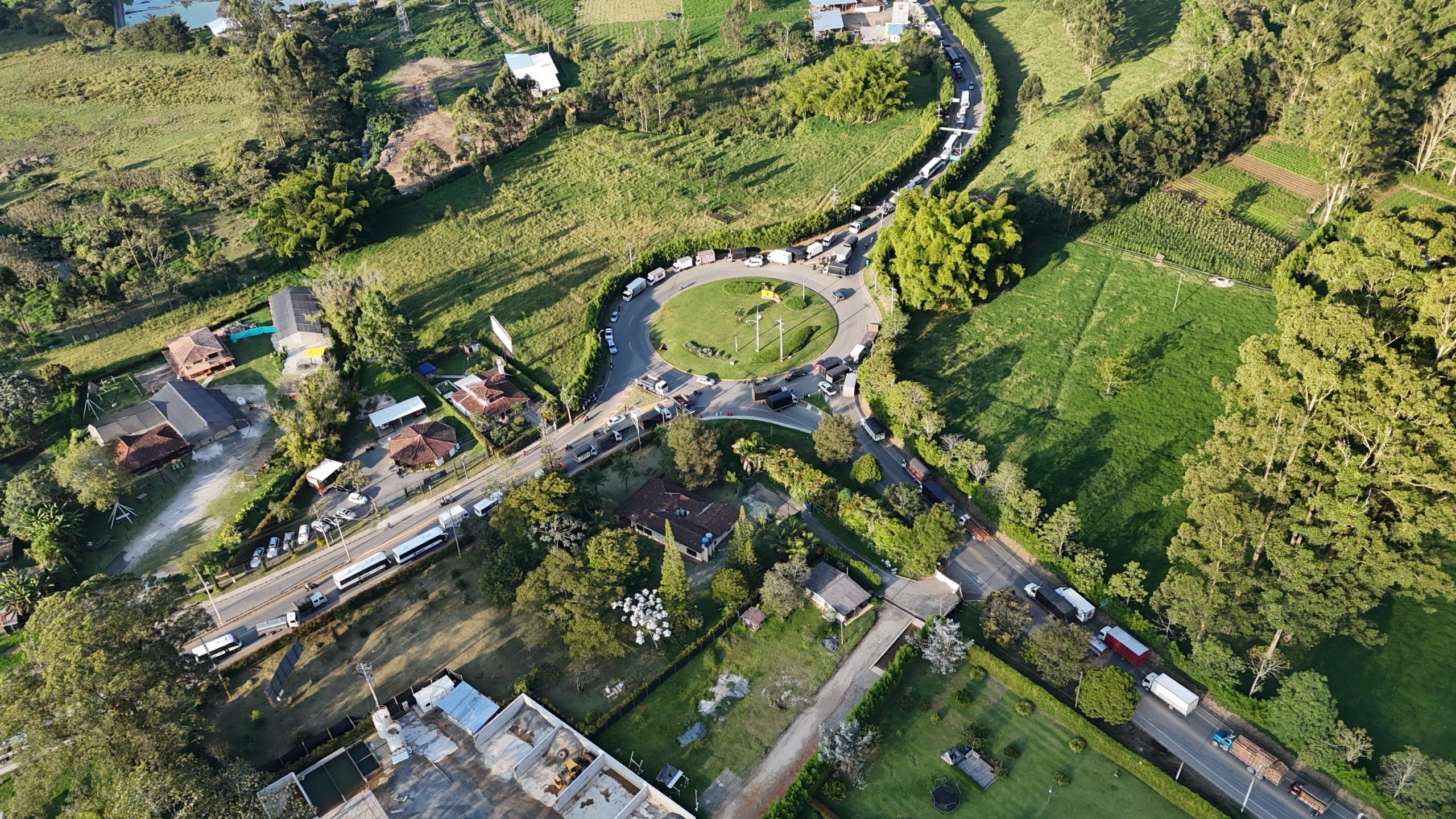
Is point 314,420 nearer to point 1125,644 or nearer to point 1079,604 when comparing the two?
point 1079,604

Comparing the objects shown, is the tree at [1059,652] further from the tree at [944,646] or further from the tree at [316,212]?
the tree at [316,212]

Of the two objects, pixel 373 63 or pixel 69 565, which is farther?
pixel 373 63

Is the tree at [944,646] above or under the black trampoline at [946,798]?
above

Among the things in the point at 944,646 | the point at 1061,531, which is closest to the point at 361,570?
the point at 944,646

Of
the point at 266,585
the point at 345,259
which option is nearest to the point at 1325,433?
the point at 266,585

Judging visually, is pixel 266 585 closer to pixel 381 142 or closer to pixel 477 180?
pixel 477 180

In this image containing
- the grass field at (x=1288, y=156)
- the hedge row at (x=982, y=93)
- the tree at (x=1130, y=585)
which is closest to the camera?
the tree at (x=1130, y=585)

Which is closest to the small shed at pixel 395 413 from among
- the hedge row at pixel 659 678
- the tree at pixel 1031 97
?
the hedge row at pixel 659 678
